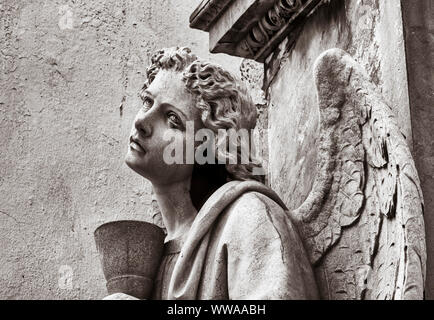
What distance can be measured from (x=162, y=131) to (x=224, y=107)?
0.74ft

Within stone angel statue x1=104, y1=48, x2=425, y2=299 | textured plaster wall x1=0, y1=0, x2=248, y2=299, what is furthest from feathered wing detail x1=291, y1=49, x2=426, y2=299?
textured plaster wall x1=0, y1=0, x2=248, y2=299

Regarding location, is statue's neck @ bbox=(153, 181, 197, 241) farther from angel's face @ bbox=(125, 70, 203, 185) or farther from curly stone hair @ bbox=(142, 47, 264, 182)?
curly stone hair @ bbox=(142, 47, 264, 182)

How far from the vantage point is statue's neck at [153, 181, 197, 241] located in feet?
17.8

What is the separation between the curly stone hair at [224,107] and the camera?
5301mm

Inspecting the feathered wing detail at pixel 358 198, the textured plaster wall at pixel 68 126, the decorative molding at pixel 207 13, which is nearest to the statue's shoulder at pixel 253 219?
the feathered wing detail at pixel 358 198

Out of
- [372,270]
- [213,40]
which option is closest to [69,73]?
[213,40]

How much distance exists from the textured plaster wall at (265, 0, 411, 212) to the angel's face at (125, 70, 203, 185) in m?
0.56

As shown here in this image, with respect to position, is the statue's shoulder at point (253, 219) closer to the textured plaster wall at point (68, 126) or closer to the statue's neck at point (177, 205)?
the statue's neck at point (177, 205)

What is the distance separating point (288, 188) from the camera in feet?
19.4

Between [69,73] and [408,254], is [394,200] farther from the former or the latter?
[69,73]

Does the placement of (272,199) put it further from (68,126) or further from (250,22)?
(68,126)

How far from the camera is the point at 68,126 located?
25.2 ft

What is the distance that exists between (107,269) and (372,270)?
0.90 meters

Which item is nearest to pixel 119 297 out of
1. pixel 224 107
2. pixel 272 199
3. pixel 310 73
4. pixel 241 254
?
pixel 241 254
